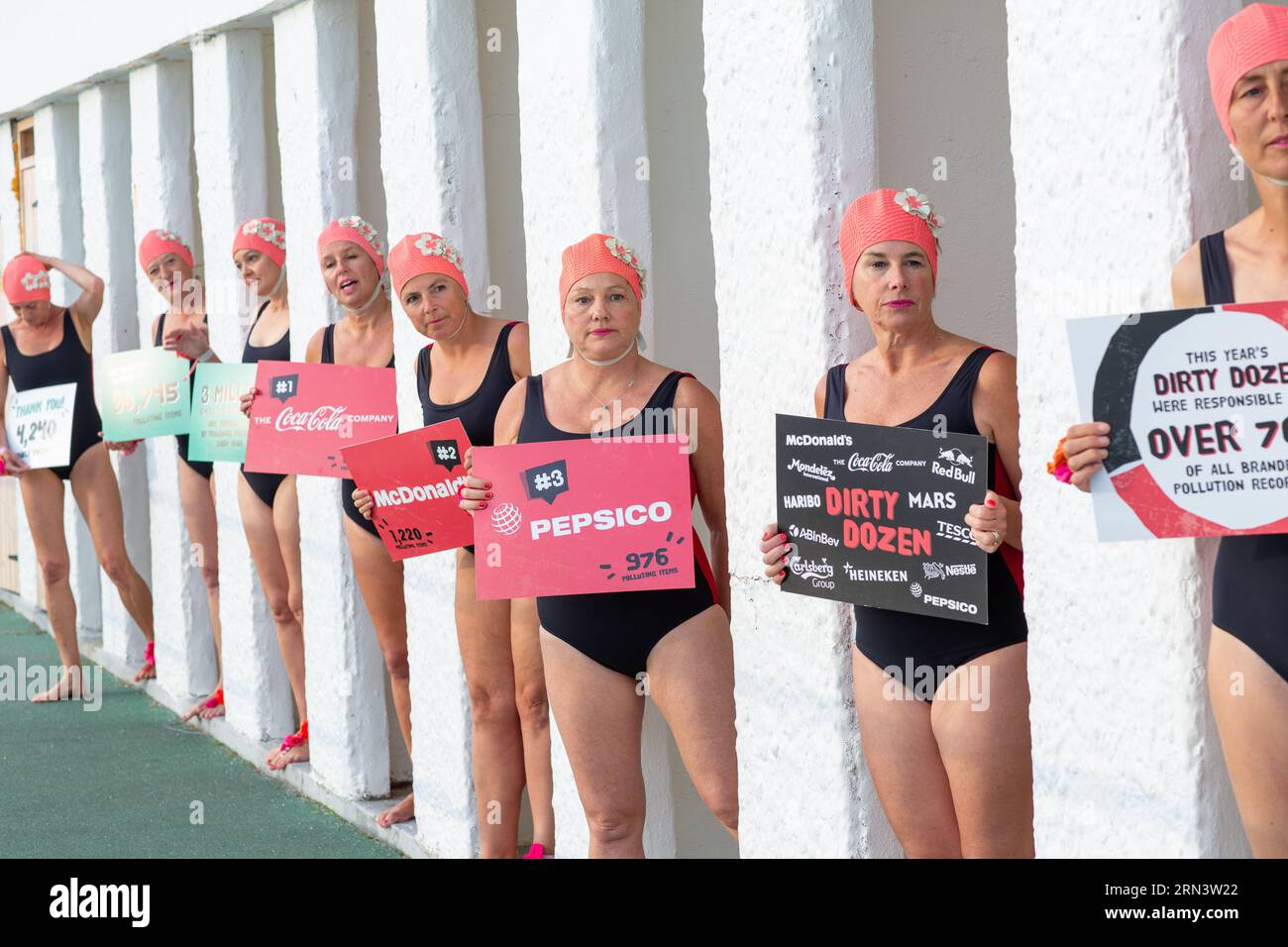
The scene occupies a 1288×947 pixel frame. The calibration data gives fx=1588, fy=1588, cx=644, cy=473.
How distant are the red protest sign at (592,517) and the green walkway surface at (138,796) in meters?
2.78

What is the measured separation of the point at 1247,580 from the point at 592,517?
194 centimetres

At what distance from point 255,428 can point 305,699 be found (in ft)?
6.97

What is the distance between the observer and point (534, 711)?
221 inches

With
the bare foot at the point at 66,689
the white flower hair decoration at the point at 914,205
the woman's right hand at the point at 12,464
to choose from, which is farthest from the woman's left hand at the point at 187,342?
the white flower hair decoration at the point at 914,205

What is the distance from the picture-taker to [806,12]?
13.9 feet

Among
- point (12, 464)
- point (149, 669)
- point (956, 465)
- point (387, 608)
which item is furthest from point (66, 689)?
point (956, 465)

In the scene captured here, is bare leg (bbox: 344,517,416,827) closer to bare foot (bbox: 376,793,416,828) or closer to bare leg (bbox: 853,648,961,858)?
bare foot (bbox: 376,793,416,828)

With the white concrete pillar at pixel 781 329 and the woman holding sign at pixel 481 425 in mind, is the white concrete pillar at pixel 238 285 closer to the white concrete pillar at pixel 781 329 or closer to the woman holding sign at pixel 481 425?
the woman holding sign at pixel 481 425

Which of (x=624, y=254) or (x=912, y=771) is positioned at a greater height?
(x=624, y=254)

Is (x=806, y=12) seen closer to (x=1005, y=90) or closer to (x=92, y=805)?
(x=1005, y=90)

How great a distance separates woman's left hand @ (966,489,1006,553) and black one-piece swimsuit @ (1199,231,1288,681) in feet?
1.77

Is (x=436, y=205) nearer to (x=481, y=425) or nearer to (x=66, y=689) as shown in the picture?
(x=481, y=425)

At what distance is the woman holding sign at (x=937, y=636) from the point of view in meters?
3.72

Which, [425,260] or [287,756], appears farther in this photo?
[287,756]
